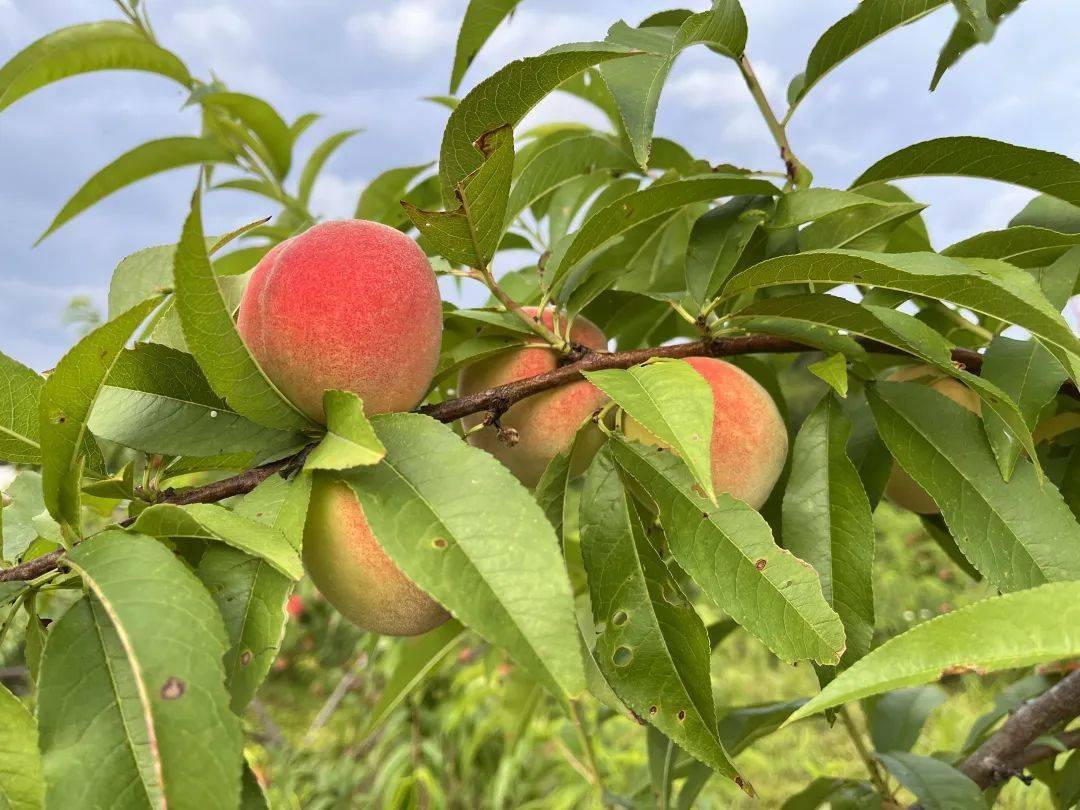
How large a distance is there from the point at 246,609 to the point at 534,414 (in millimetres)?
267

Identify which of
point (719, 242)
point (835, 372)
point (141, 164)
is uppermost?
point (141, 164)

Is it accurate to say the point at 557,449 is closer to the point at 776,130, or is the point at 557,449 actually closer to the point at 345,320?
the point at 345,320

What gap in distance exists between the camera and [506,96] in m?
0.54

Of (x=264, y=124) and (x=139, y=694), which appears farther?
(x=264, y=124)

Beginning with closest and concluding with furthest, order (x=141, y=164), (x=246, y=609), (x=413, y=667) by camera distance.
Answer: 1. (x=246, y=609)
2. (x=413, y=667)
3. (x=141, y=164)

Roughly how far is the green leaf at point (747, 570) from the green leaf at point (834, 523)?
0.28ft

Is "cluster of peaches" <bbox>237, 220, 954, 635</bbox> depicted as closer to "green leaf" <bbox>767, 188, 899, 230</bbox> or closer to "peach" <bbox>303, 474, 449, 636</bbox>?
"peach" <bbox>303, 474, 449, 636</bbox>

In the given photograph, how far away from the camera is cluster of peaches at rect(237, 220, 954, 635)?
53 cm

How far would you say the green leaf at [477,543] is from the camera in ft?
1.26

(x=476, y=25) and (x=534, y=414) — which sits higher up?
(x=476, y=25)

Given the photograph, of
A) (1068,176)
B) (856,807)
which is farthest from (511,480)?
(856,807)

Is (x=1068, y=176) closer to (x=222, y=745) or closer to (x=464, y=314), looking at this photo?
(x=464, y=314)

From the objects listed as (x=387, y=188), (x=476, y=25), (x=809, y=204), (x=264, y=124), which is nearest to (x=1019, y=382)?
(x=809, y=204)

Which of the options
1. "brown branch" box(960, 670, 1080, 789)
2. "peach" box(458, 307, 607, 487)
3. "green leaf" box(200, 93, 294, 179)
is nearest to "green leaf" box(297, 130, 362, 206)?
"green leaf" box(200, 93, 294, 179)
